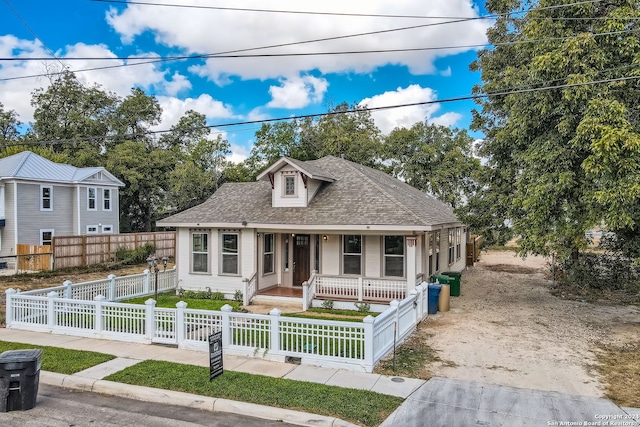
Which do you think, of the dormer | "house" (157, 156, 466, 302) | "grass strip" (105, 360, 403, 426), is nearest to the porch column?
"house" (157, 156, 466, 302)

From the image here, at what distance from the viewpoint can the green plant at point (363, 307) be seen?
569 inches

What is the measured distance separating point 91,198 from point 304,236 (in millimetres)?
20678

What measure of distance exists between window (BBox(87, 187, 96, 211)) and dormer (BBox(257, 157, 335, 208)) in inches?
751

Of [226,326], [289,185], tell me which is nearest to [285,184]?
[289,185]

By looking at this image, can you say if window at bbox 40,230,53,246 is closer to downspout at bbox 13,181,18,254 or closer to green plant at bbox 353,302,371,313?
downspout at bbox 13,181,18,254

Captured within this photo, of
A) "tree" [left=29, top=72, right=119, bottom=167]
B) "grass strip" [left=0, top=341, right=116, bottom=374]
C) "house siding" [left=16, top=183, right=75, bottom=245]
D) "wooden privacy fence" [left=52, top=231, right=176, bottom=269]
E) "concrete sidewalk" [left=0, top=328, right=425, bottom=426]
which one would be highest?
"tree" [left=29, top=72, right=119, bottom=167]

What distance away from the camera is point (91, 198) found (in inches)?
1216

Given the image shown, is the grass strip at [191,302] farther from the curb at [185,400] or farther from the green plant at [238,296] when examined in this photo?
the curb at [185,400]

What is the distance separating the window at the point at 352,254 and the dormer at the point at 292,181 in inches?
88.2

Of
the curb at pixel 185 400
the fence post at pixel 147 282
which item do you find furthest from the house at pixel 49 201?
the curb at pixel 185 400

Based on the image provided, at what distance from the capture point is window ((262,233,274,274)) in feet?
55.9

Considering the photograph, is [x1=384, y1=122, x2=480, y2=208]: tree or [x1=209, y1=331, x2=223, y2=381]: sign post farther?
[x1=384, y1=122, x2=480, y2=208]: tree

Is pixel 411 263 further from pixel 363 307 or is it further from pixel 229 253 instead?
pixel 229 253

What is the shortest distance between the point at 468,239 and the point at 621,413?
76.0 feet
